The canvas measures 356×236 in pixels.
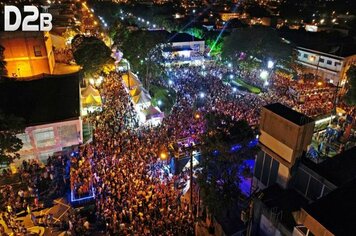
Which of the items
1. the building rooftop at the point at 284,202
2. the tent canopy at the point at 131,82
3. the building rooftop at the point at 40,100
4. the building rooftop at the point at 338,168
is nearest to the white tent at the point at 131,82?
the tent canopy at the point at 131,82

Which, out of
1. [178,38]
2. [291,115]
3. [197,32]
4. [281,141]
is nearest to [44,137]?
[281,141]

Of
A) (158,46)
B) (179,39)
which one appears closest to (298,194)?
(158,46)

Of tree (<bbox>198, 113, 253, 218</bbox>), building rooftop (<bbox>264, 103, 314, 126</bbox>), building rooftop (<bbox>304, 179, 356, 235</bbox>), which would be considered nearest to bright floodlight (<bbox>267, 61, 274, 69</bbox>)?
building rooftop (<bbox>264, 103, 314, 126</bbox>)

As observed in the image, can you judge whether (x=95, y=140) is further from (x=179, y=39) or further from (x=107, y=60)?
(x=179, y=39)

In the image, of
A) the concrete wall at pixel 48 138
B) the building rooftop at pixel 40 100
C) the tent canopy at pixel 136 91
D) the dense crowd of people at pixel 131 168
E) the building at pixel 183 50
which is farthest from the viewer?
the building at pixel 183 50

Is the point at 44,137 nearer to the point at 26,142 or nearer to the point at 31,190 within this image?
the point at 26,142

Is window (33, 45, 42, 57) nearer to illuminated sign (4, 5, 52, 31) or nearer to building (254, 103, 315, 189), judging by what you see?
illuminated sign (4, 5, 52, 31)

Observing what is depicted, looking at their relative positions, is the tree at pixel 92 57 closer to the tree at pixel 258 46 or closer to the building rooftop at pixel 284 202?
the tree at pixel 258 46

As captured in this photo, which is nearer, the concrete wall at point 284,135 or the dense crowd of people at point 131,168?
the concrete wall at point 284,135
